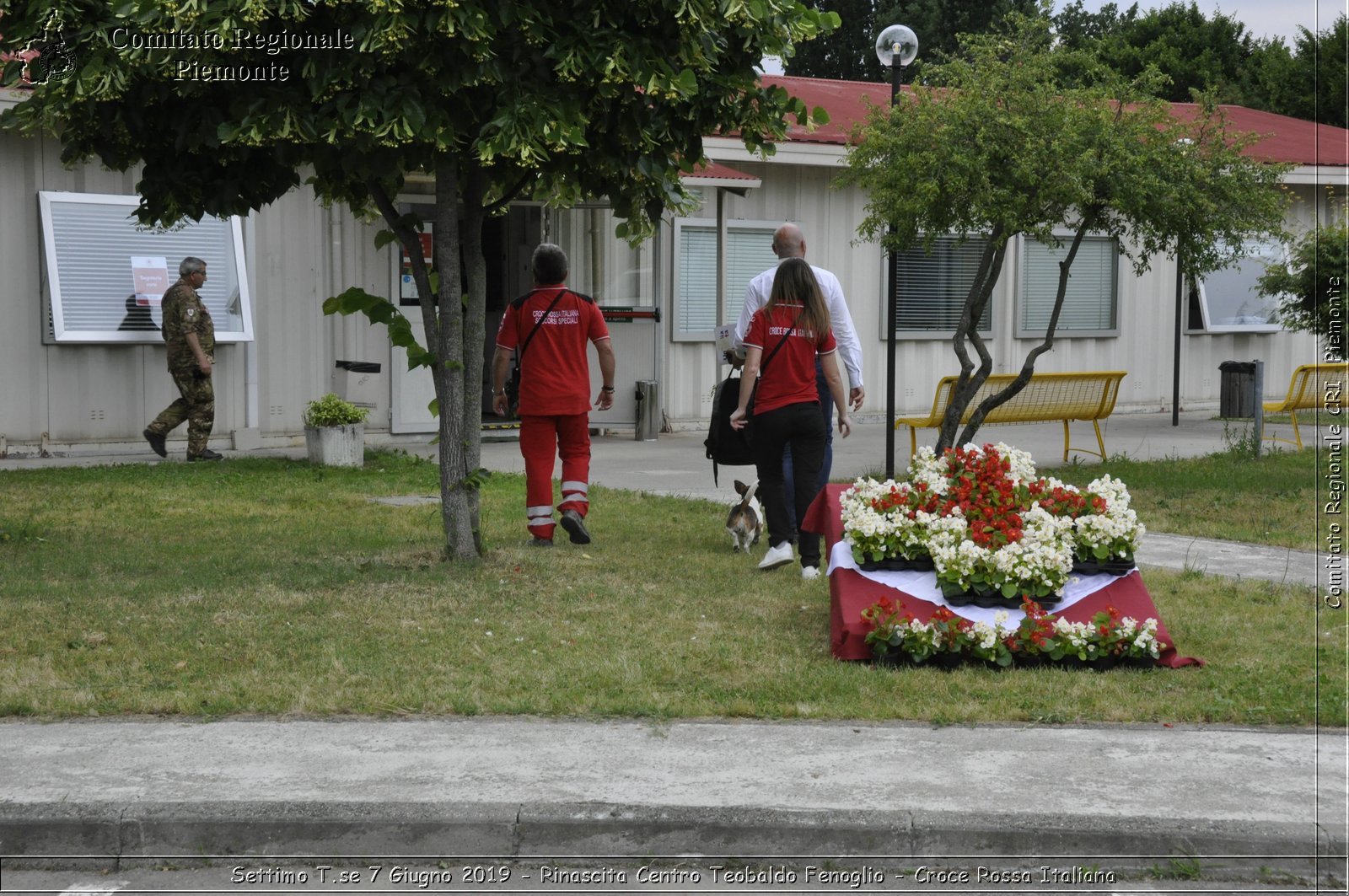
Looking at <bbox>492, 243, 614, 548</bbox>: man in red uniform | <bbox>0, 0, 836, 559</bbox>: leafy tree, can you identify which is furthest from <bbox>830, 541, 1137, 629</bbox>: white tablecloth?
<bbox>492, 243, 614, 548</bbox>: man in red uniform

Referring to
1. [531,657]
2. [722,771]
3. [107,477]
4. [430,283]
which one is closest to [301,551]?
[430,283]

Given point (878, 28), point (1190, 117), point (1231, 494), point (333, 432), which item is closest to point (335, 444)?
point (333, 432)

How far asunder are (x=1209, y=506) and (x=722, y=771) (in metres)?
7.54

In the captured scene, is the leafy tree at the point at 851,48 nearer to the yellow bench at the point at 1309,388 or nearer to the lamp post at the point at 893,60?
the yellow bench at the point at 1309,388

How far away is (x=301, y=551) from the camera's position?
925 cm

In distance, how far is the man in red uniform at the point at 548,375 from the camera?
30.5 feet

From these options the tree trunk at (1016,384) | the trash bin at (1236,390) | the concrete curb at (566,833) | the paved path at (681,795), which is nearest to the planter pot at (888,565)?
the paved path at (681,795)

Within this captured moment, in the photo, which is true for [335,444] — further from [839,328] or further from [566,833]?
[566,833]

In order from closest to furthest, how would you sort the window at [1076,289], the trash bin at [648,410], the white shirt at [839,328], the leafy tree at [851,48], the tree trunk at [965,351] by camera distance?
the white shirt at [839,328] < the tree trunk at [965,351] < the trash bin at [648,410] < the window at [1076,289] < the leafy tree at [851,48]

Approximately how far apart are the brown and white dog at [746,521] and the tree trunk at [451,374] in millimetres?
1620

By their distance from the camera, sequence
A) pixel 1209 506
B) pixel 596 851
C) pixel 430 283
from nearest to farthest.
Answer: pixel 596 851 → pixel 430 283 → pixel 1209 506

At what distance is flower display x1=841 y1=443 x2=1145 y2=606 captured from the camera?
21.3 feet

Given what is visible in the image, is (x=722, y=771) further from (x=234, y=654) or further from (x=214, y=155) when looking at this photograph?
(x=214, y=155)

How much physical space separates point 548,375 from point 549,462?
55cm
